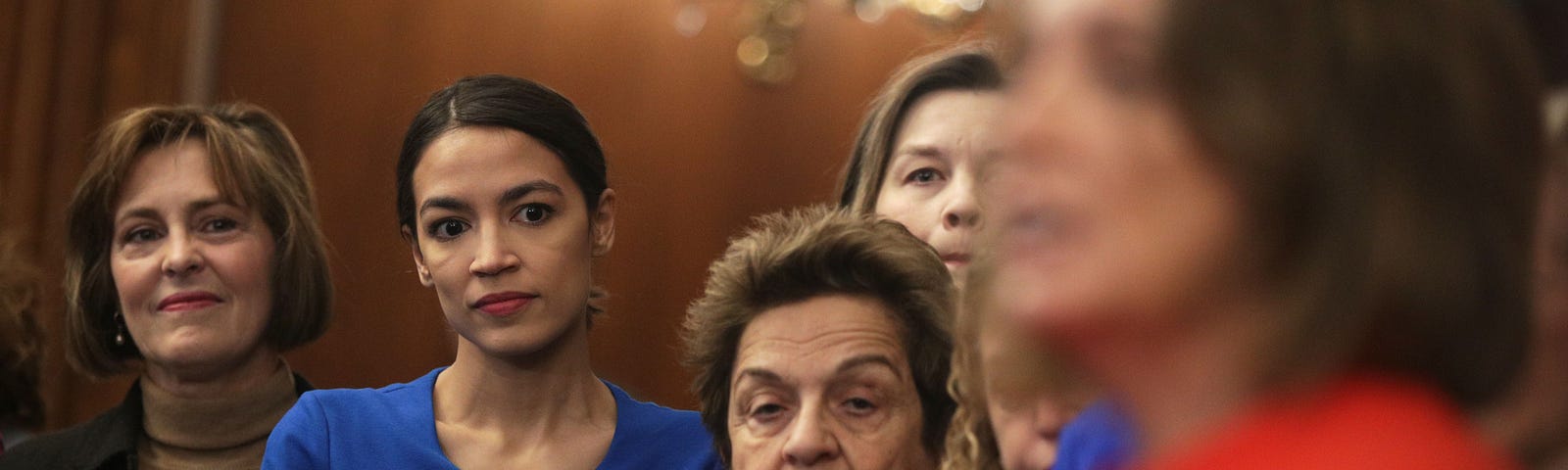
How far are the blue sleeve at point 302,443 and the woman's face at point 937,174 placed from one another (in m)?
0.80

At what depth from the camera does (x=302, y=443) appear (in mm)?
2086

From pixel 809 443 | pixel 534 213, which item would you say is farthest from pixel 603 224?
pixel 809 443

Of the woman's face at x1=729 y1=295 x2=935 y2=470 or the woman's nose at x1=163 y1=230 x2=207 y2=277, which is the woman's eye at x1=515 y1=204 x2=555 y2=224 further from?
the woman's nose at x1=163 y1=230 x2=207 y2=277

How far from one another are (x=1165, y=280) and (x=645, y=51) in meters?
3.86

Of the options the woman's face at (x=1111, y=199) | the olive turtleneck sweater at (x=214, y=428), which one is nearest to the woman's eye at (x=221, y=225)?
the olive turtleneck sweater at (x=214, y=428)

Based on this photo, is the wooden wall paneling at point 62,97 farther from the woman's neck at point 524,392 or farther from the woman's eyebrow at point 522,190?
the woman's eyebrow at point 522,190

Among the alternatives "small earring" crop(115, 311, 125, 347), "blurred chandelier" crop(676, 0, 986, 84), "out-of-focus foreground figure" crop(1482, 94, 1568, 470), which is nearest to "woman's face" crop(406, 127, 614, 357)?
"small earring" crop(115, 311, 125, 347)

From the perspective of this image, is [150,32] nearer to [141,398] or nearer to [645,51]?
[645,51]

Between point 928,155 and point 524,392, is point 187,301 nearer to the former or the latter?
point 524,392

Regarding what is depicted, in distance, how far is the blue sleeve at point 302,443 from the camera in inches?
81.7

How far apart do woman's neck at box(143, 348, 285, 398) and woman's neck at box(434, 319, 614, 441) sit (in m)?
0.61

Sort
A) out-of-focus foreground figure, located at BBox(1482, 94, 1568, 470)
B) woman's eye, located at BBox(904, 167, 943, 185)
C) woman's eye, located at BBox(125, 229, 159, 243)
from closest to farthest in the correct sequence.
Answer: out-of-focus foreground figure, located at BBox(1482, 94, 1568, 470) → woman's eye, located at BBox(904, 167, 943, 185) → woman's eye, located at BBox(125, 229, 159, 243)

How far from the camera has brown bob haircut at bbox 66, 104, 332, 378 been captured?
263 cm

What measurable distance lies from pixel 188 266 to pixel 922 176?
3.73ft
